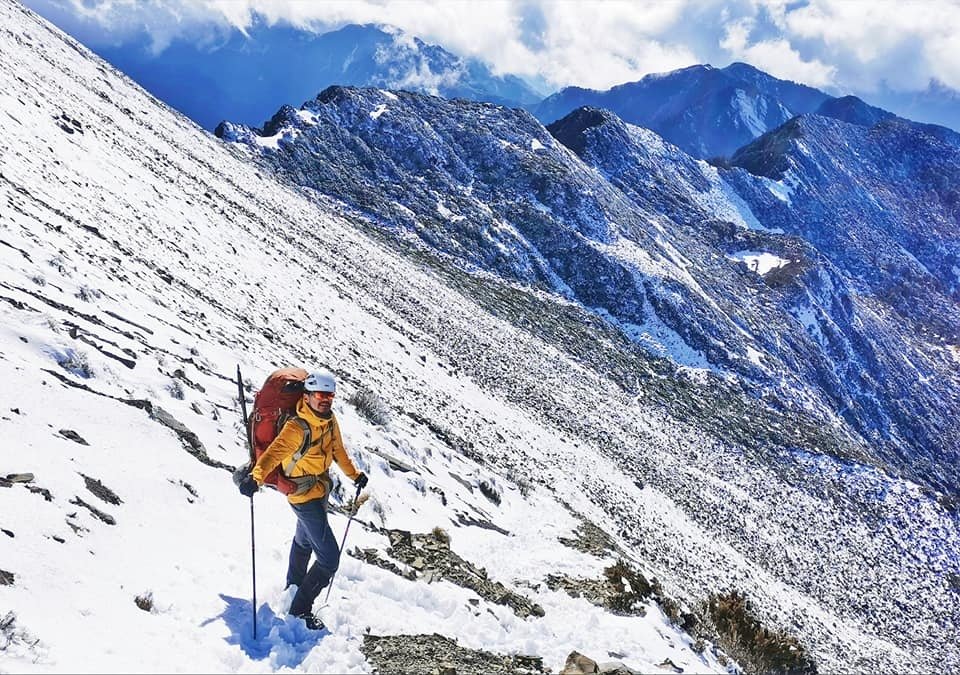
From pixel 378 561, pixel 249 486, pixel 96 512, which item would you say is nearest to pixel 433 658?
pixel 378 561

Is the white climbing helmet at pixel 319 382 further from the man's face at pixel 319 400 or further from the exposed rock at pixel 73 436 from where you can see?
the exposed rock at pixel 73 436

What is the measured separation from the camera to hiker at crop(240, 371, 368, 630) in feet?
19.7

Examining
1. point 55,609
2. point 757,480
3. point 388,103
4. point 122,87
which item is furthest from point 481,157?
point 55,609

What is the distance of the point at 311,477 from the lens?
628cm

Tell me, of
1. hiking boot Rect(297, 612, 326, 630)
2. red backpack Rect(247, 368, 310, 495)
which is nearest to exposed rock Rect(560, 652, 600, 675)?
hiking boot Rect(297, 612, 326, 630)

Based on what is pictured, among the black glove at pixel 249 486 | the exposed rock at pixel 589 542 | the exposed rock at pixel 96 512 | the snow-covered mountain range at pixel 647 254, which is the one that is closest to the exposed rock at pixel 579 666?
the black glove at pixel 249 486

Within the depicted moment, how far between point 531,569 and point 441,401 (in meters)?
14.9

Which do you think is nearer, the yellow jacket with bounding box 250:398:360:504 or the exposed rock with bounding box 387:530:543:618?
the yellow jacket with bounding box 250:398:360:504

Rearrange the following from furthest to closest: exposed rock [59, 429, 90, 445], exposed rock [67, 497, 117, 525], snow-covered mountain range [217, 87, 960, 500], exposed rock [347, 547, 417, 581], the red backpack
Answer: snow-covered mountain range [217, 87, 960, 500], exposed rock [347, 547, 417, 581], exposed rock [59, 429, 90, 445], exposed rock [67, 497, 117, 525], the red backpack

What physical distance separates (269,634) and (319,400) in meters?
2.43

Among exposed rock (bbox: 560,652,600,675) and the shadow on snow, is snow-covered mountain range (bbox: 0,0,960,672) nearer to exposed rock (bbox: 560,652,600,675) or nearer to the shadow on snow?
the shadow on snow

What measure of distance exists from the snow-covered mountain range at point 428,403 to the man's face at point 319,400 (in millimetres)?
2334

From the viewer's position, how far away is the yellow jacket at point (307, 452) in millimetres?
6020

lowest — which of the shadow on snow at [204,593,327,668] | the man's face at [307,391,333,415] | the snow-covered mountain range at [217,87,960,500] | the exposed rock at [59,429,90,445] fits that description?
the exposed rock at [59,429,90,445]
